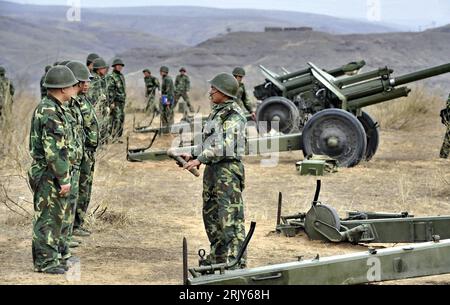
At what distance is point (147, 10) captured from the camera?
142000mm

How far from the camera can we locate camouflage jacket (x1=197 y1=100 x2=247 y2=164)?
7008 mm

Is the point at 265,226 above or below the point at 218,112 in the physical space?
below

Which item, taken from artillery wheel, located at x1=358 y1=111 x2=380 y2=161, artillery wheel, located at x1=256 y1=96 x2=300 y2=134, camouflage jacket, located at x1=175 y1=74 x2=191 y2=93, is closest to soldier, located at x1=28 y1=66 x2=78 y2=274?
artillery wheel, located at x1=358 y1=111 x2=380 y2=161

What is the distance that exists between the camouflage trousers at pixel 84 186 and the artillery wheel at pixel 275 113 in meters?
8.87

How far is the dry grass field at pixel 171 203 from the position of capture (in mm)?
7684

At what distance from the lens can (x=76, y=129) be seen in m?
7.67

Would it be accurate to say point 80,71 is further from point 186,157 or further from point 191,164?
point 191,164

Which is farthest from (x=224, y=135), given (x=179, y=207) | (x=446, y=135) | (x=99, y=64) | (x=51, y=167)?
(x=446, y=135)

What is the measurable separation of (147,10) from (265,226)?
5310 inches
